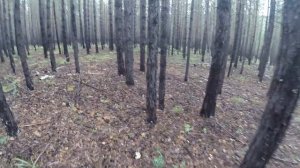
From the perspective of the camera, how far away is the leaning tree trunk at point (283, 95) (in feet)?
10.6

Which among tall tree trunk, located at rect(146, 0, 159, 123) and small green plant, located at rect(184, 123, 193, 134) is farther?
small green plant, located at rect(184, 123, 193, 134)

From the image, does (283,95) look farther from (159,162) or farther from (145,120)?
(145,120)

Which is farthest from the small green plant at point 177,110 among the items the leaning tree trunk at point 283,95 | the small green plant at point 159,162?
the leaning tree trunk at point 283,95

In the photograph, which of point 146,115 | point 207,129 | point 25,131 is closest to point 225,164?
point 207,129

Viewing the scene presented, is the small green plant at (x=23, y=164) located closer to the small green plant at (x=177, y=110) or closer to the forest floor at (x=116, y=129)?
the forest floor at (x=116, y=129)

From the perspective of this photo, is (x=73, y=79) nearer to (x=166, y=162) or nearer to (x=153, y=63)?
(x=153, y=63)

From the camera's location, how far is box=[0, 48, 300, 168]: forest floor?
6.27 m

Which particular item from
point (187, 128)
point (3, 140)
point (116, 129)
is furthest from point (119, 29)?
point (3, 140)

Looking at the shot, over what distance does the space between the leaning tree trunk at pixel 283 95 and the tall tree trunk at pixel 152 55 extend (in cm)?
363

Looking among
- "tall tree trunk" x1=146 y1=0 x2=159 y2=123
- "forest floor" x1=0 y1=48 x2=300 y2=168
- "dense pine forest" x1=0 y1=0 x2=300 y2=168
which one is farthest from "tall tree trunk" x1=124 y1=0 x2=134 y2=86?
"tall tree trunk" x1=146 y1=0 x2=159 y2=123

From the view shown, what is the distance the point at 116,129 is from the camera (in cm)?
726

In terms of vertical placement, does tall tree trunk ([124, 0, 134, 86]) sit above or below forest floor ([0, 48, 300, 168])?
above

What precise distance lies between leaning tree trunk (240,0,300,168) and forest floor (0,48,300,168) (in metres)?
2.94

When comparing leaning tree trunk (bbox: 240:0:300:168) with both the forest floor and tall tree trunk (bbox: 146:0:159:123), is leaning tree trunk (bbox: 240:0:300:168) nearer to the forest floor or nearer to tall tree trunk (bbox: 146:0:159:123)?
the forest floor
